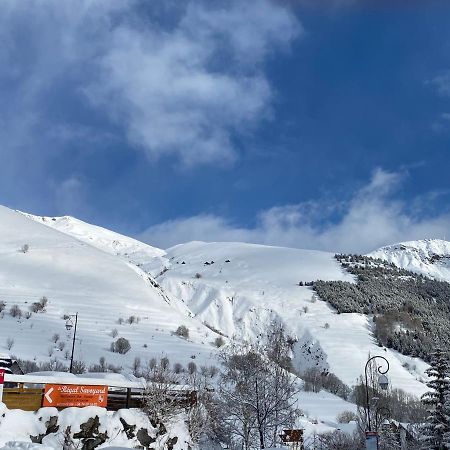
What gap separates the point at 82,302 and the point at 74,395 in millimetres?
52204

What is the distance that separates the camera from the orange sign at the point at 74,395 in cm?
2411

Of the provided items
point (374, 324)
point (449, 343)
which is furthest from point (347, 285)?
point (449, 343)

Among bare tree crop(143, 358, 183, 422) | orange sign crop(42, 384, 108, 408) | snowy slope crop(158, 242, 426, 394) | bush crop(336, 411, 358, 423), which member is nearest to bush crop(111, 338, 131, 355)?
bush crop(336, 411, 358, 423)

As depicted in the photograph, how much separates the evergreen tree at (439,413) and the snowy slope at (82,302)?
112ft

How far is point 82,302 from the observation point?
75.3 m

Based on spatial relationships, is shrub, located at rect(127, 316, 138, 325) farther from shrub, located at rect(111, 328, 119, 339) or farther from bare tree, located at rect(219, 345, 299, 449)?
bare tree, located at rect(219, 345, 299, 449)

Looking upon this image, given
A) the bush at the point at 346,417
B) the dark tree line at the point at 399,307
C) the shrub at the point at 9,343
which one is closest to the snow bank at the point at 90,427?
Answer: the shrub at the point at 9,343

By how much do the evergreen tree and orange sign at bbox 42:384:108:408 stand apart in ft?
56.5

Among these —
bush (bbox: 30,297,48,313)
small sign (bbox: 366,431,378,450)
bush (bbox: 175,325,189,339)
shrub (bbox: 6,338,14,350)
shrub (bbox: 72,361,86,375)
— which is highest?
bush (bbox: 30,297,48,313)

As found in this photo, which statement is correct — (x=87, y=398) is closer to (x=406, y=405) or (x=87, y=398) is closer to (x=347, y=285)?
(x=406, y=405)

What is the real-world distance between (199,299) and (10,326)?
10982 cm

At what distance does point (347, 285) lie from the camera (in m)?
183

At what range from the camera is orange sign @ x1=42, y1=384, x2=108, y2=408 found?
79.1 feet

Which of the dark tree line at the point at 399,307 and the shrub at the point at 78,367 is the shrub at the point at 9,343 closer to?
the shrub at the point at 78,367
